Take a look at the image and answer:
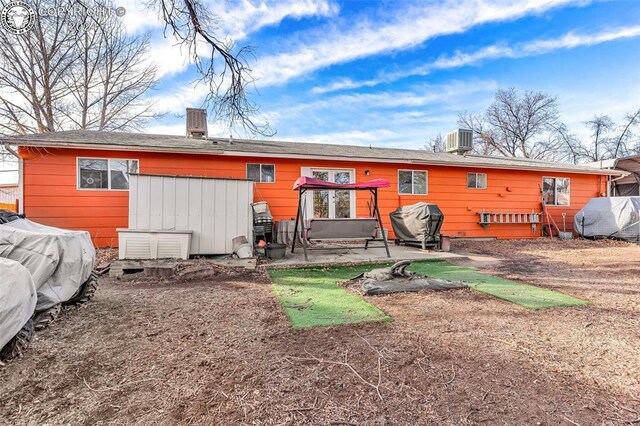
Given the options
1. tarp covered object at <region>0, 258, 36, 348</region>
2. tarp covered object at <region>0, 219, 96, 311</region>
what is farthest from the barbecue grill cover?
tarp covered object at <region>0, 258, 36, 348</region>

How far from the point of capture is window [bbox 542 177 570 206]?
1102 centimetres

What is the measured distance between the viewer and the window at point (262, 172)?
826cm

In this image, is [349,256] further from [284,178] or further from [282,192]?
[284,178]

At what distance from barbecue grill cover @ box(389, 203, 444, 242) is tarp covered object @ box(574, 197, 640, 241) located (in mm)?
6868

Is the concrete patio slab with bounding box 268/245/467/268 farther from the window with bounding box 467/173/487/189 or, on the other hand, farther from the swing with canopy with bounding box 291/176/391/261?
the window with bounding box 467/173/487/189

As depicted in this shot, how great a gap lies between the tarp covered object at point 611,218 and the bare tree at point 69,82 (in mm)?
17123

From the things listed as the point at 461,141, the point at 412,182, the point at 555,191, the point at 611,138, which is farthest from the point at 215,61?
the point at 611,138

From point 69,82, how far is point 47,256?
13258mm

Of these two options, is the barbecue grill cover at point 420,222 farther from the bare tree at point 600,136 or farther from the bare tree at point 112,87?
the bare tree at point 600,136

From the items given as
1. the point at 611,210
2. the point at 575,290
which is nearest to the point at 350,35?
the point at 575,290

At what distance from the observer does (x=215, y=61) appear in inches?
158

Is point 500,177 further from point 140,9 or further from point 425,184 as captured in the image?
point 140,9

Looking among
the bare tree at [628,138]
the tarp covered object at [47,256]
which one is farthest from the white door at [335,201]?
the bare tree at [628,138]

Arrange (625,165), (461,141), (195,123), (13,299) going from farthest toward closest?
(625,165) → (461,141) → (195,123) → (13,299)
